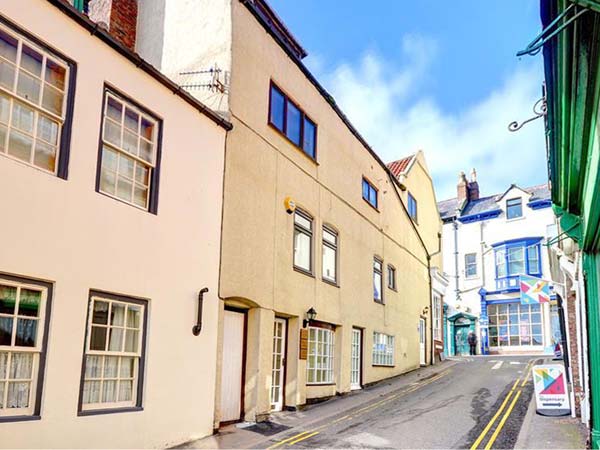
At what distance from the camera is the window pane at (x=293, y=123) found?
14.5 metres

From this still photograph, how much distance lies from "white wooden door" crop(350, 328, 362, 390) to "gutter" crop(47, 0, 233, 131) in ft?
28.1

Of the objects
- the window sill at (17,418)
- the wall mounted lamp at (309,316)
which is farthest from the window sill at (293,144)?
the window sill at (17,418)

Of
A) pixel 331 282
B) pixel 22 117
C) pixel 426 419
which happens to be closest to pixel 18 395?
pixel 22 117

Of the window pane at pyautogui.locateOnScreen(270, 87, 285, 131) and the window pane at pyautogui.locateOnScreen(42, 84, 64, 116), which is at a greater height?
the window pane at pyautogui.locateOnScreen(270, 87, 285, 131)

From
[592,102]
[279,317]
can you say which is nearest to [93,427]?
[279,317]

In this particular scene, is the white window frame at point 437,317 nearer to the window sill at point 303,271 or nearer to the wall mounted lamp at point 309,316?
the window sill at point 303,271

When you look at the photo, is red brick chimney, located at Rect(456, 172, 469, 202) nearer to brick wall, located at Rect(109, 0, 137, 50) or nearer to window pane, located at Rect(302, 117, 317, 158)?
window pane, located at Rect(302, 117, 317, 158)

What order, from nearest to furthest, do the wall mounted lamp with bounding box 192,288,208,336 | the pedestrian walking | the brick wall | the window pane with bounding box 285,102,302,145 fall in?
the wall mounted lamp with bounding box 192,288,208,336, the window pane with bounding box 285,102,302,145, the brick wall, the pedestrian walking

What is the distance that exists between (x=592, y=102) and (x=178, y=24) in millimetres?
11161

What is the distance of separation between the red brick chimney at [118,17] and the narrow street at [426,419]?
10234mm

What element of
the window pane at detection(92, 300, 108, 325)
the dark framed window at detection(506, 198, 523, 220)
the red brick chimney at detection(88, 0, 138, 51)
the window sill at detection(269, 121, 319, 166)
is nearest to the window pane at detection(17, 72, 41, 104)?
the window pane at detection(92, 300, 108, 325)

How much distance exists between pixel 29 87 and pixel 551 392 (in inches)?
460

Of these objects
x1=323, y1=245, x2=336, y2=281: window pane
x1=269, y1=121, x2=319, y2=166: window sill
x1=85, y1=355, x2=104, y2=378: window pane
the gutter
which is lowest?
x1=85, y1=355, x2=104, y2=378: window pane

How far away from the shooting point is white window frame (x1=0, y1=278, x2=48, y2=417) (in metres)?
6.77
